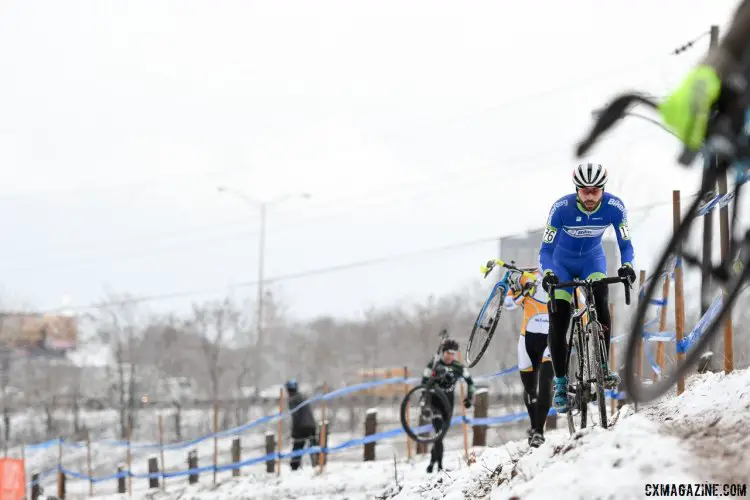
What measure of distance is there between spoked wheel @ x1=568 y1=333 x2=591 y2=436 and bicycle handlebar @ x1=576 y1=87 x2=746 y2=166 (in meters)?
3.47

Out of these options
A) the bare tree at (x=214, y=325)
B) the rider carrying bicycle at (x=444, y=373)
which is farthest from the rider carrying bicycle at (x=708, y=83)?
the bare tree at (x=214, y=325)

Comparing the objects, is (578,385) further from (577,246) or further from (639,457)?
(639,457)

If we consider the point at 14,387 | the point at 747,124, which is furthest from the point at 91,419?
the point at 747,124

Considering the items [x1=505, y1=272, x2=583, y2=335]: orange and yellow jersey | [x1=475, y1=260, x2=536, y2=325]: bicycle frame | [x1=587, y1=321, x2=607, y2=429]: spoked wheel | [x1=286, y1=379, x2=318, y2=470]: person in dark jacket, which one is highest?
[x1=475, y1=260, x2=536, y2=325]: bicycle frame

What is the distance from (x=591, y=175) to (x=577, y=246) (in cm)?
64

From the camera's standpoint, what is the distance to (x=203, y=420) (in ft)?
168

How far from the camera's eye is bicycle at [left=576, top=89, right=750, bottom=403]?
297 cm

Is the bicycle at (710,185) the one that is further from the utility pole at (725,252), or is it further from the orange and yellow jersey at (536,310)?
the orange and yellow jersey at (536,310)

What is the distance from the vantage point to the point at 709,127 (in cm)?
300

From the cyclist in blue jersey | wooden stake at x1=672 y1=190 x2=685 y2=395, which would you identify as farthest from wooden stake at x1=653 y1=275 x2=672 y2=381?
the cyclist in blue jersey

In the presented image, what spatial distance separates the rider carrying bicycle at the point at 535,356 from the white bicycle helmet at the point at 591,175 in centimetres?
142

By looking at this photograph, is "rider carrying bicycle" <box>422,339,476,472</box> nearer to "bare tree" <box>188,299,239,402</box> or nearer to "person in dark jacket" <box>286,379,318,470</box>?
"person in dark jacket" <box>286,379,318,470</box>

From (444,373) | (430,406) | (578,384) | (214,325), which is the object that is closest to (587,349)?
(578,384)

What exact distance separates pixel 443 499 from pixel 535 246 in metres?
6.99
